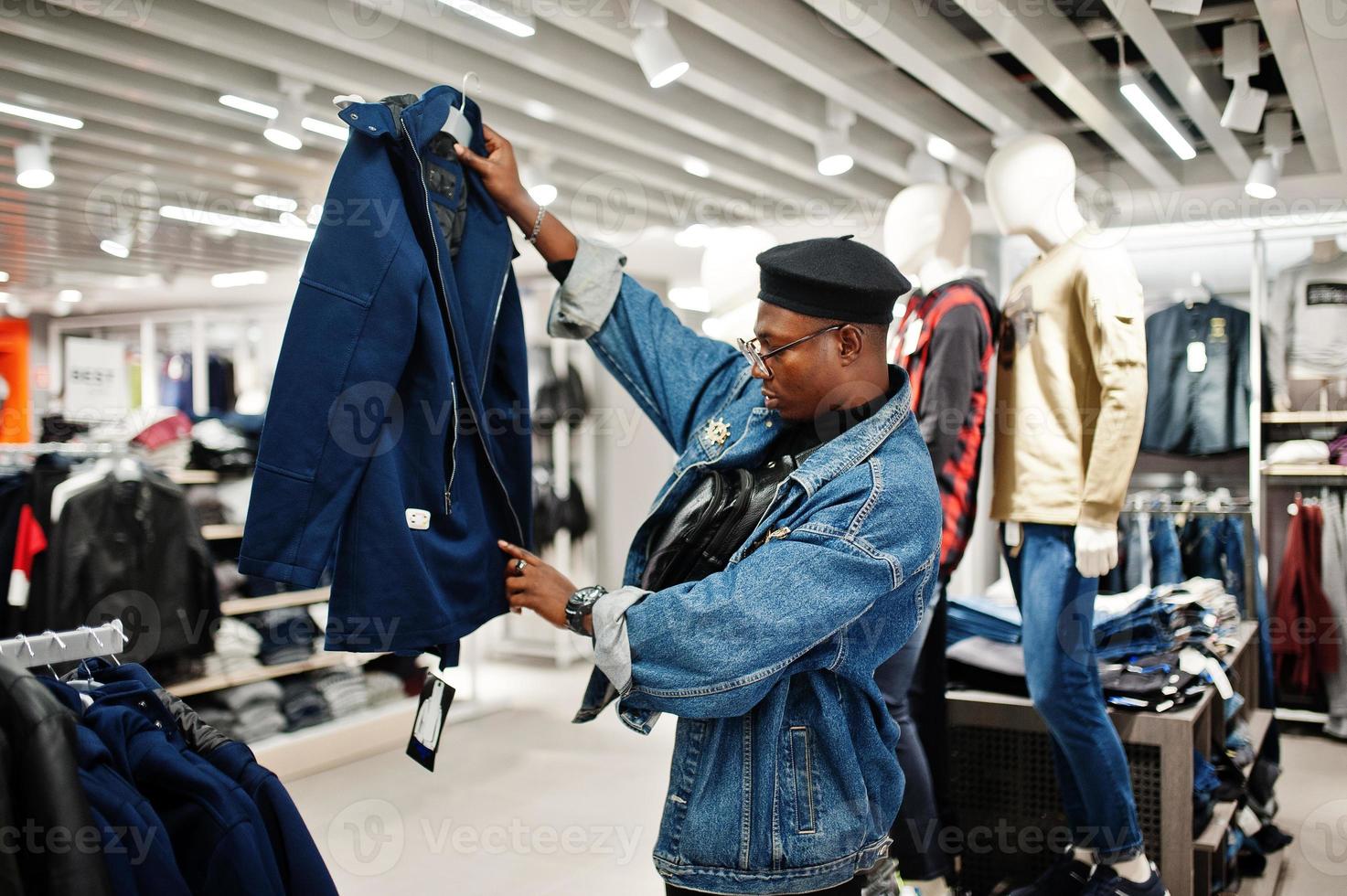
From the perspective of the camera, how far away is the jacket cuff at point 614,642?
4.83 feet

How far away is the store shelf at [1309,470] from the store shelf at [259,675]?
15.2 ft

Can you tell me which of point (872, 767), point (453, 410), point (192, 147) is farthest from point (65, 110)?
point (872, 767)

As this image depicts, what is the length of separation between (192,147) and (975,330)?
349cm

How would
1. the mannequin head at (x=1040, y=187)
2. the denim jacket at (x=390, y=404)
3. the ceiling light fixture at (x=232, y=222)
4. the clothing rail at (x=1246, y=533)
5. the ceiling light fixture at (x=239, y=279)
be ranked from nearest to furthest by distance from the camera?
the denim jacket at (x=390, y=404) → the mannequin head at (x=1040, y=187) → the clothing rail at (x=1246, y=533) → the ceiling light fixture at (x=232, y=222) → the ceiling light fixture at (x=239, y=279)

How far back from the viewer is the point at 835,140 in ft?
13.2

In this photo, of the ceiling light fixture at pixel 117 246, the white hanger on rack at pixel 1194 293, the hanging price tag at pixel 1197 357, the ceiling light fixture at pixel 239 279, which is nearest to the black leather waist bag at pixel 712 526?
the hanging price tag at pixel 1197 357

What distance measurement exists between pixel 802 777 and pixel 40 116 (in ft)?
12.5

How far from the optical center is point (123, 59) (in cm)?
320

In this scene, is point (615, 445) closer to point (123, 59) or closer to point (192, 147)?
point (192, 147)

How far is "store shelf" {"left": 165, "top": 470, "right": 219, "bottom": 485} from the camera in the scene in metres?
4.44

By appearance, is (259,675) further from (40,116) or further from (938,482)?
(938,482)

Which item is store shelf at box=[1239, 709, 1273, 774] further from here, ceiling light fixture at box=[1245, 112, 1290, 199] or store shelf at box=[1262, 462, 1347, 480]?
ceiling light fixture at box=[1245, 112, 1290, 199]

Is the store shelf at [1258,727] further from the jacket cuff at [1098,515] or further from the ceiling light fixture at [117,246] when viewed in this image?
the ceiling light fixture at [117,246]

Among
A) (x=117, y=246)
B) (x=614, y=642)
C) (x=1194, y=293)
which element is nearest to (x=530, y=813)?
(x=614, y=642)
